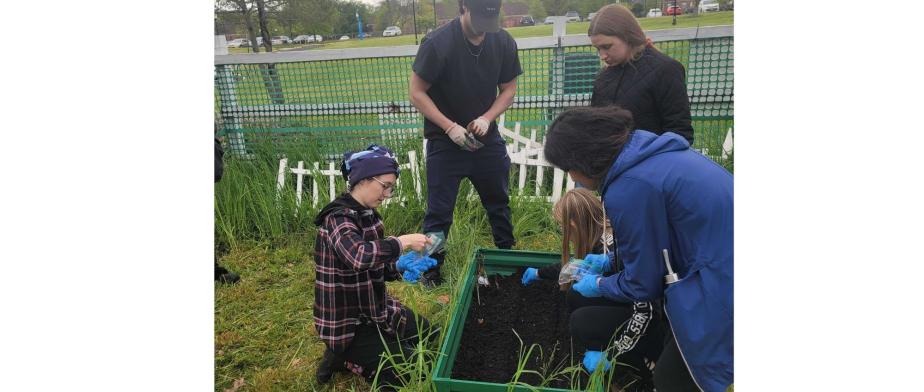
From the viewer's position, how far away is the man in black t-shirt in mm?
2828

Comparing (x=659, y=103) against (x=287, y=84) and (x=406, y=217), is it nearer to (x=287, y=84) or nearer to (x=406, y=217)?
(x=406, y=217)

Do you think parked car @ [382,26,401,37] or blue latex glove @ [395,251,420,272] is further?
parked car @ [382,26,401,37]

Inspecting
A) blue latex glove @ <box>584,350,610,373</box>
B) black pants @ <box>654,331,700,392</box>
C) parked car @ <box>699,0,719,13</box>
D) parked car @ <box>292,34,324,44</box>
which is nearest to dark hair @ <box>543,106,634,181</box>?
parked car @ <box>699,0,719,13</box>

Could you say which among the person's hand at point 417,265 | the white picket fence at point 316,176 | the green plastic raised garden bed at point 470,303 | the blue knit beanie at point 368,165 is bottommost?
the green plastic raised garden bed at point 470,303

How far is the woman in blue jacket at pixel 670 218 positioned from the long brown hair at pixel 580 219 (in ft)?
2.27

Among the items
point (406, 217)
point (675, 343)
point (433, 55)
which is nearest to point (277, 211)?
point (406, 217)

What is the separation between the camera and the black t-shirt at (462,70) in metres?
2.83

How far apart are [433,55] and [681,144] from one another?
1.56 m

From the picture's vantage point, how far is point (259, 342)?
2.87m

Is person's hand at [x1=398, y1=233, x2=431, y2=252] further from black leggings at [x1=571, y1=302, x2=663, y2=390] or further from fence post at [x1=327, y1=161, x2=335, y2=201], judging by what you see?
fence post at [x1=327, y1=161, x2=335, y2=201]

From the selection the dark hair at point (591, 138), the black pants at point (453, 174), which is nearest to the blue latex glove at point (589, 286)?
the dark hair at point (591, 138)

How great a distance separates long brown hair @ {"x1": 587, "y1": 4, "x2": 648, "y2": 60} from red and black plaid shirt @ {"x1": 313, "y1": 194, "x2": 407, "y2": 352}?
52.7 inches

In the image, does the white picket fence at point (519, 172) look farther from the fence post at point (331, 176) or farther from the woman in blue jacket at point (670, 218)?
the woman in blue jacket at point (670, 218)

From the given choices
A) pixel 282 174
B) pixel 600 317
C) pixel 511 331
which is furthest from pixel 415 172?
pixel 600 317
